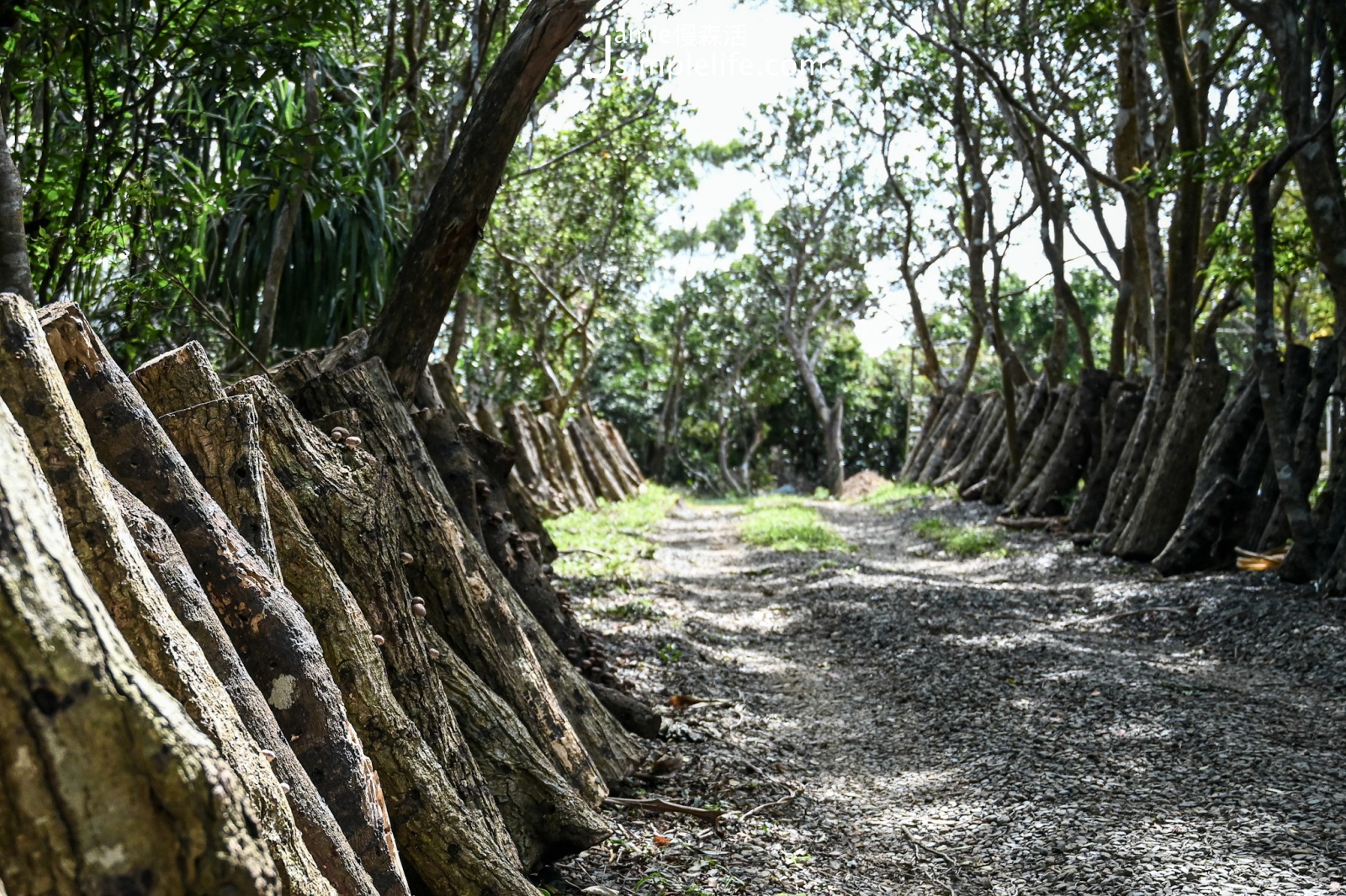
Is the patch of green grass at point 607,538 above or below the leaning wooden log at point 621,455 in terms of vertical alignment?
below

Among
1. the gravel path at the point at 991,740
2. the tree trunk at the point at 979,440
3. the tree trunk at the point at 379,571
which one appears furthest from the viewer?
the tree trunk at the point at 979,440

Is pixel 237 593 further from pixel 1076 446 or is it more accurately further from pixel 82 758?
pixel 1076 446

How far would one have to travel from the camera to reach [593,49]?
1254cm

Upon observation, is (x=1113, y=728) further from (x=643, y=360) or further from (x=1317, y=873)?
(x=643, y=360)

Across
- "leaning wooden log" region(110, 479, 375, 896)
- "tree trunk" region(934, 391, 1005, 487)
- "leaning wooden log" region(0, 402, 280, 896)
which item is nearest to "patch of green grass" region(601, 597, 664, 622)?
"leaning wooden log" region(110, 479, 375, 896)

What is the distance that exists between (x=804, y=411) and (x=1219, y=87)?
24.1m

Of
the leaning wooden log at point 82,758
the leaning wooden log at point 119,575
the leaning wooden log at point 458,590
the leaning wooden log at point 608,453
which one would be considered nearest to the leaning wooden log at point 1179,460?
the leaning wooden log at point 458,590

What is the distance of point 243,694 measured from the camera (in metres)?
2.03

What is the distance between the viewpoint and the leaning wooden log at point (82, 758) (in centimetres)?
128

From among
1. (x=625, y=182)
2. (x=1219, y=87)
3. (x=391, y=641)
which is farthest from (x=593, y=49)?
(x=391, y=641)

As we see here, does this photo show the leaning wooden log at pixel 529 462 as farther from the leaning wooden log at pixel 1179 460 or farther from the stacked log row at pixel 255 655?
the stacked log row at pixel 255 655

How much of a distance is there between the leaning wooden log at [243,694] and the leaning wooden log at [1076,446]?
1194cm

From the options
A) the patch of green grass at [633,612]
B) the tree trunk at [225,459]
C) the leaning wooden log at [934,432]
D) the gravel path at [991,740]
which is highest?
the leaning wooden log at [934,432]

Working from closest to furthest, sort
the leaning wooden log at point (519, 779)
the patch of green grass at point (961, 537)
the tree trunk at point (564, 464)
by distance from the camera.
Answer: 1. the leaning wooden log at point (519, 779)
2. the patch of green grass at point (961, 537)
3. the tree trunk at point (564, 464)
